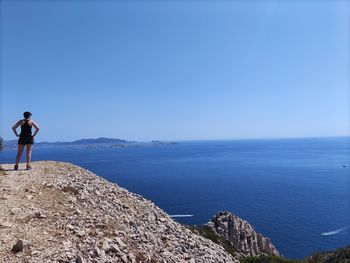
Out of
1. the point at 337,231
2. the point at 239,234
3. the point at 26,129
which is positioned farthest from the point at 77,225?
the point at 337,231

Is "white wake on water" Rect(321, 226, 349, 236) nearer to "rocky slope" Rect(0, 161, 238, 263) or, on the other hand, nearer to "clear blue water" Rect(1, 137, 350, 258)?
"clear blue water" Rect(1, 137, 350, 258)

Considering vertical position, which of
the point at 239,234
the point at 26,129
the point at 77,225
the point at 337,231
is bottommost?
the point at 337,231

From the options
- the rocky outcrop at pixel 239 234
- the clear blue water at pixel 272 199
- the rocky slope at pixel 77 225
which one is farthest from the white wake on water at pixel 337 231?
the rocky slope at pixel 77 225

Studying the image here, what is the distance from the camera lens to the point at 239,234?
53.0 metres

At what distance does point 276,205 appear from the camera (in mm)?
98750

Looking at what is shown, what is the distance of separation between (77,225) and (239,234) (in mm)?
44498

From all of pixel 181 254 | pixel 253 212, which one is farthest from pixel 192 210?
pixel 181 254

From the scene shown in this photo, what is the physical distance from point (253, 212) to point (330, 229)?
1996 cm

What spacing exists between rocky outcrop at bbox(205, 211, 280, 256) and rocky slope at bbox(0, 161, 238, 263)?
32.6 metres

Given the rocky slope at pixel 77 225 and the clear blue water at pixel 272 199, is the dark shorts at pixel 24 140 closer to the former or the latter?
the rocky slope at pixel 77 225

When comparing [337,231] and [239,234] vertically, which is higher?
[239,234]

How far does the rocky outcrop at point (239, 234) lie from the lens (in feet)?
167

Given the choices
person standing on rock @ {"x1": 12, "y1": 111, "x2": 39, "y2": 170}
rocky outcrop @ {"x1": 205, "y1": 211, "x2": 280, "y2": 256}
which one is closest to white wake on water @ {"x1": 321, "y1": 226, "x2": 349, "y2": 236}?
rocky outcrop @ {"x1": 205, "y1": 211, "x2": 280, "y2": 256}

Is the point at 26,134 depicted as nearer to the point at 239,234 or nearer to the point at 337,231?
the point at 239,234
